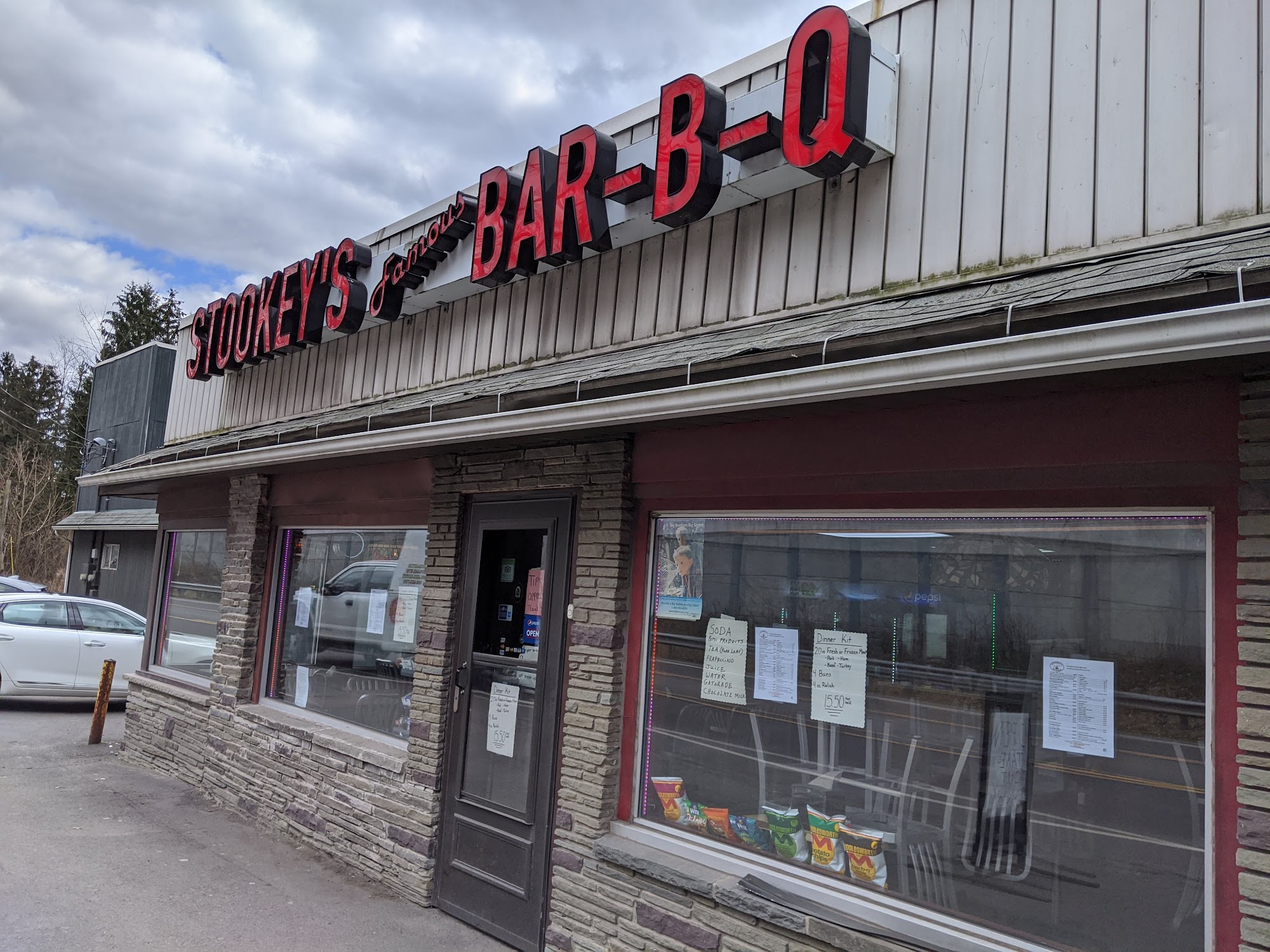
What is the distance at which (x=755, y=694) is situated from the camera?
428cm

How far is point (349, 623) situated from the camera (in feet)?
23.5

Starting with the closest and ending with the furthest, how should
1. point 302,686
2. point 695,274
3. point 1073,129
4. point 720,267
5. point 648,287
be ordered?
point 1073,129 → point 720,267 → point 695,274 → point 648,287 → point 302,686

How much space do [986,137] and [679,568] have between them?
2.43 metres

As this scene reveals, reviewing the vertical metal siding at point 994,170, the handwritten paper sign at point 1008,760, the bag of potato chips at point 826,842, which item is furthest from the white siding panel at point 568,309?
the handwritten paper sign at point 1008,760

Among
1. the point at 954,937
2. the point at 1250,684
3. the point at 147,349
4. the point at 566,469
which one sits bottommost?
the point at 954,937

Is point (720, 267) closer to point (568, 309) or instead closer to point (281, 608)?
point (568, 309)

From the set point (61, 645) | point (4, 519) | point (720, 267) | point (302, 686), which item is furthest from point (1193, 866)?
point (4, 519)

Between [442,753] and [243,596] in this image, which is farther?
[243,596]

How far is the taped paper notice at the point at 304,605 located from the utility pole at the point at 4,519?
91.3ft

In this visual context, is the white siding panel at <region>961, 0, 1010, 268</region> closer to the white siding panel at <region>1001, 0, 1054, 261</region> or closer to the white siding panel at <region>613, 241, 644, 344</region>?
the white siding panel at <region>1001, 0, 1054, 261</region>

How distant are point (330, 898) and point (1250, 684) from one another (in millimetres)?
5086

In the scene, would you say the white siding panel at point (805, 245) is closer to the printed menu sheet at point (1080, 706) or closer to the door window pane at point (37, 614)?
the printed menu sheet at point (1080, 706)

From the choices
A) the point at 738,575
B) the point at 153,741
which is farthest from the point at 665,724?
the point at 153,741

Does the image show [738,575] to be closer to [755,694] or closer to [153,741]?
[755,694]
